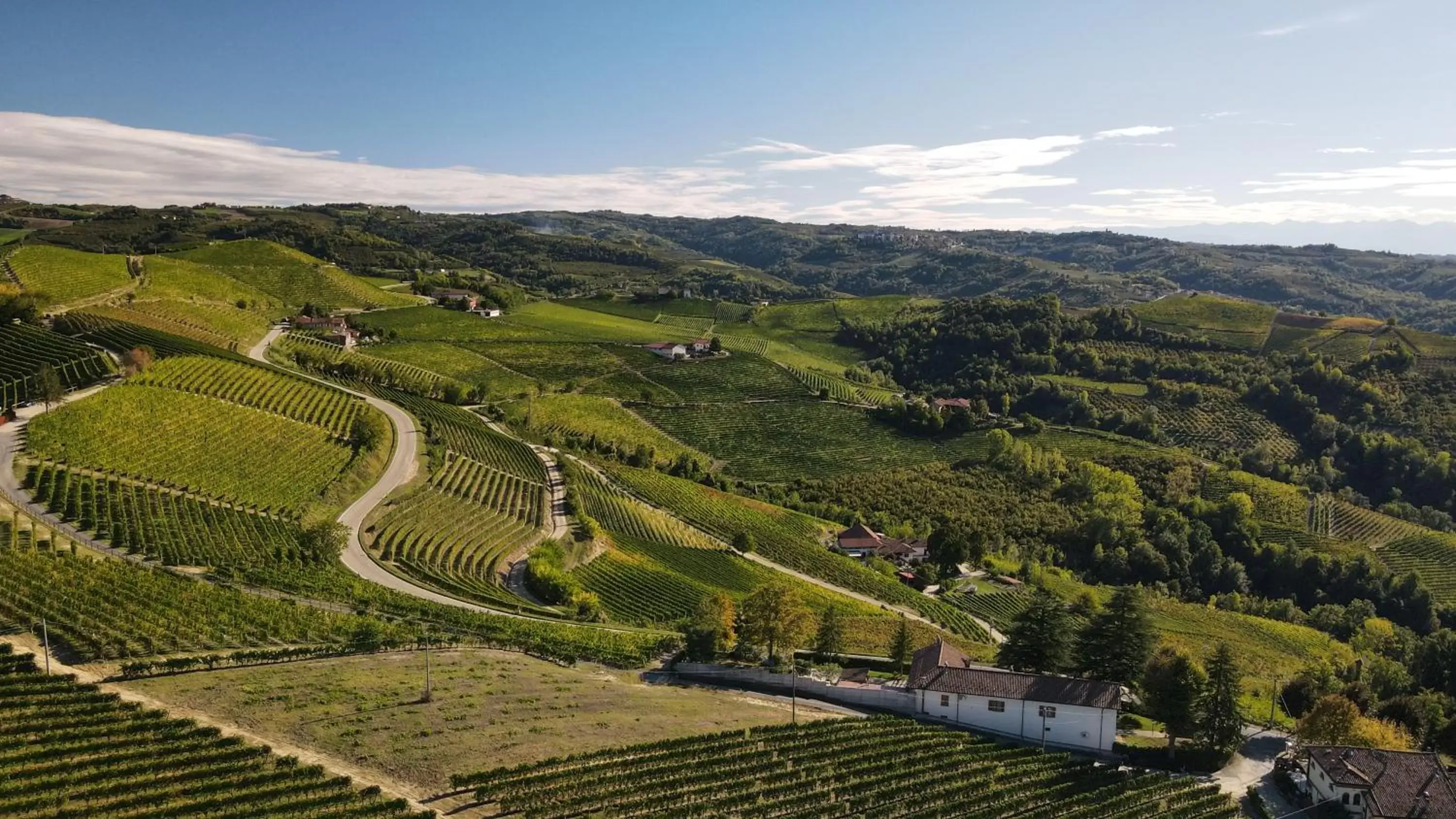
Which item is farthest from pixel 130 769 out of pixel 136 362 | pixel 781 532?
pixel 781 532

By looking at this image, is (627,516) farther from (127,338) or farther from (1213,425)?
(1213,425)

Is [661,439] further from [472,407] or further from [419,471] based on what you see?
[419,471]

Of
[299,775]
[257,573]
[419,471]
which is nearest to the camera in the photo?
[299,775]

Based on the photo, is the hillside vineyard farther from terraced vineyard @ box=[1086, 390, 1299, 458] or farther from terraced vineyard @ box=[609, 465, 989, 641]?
terraced vineyard @ box=[1086, 390, 1299, 458]

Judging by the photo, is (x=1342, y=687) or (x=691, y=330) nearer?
(x=1342, y=687)

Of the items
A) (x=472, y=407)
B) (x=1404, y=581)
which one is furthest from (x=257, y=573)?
(x=1404, y=581)

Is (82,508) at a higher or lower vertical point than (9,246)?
lower

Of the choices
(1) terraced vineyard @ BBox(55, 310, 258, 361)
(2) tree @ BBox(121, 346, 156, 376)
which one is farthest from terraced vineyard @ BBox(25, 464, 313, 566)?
(1) terraced vineyard @ BBox(55, 310, 258, 361)
